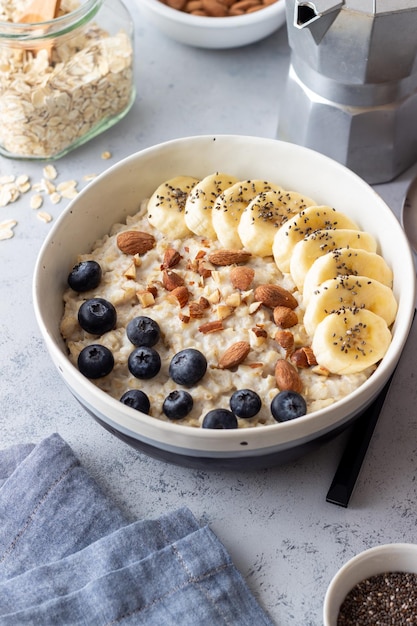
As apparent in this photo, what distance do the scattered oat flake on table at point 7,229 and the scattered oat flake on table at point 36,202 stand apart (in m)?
0.05

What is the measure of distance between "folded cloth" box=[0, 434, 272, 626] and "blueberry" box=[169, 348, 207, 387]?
20cm

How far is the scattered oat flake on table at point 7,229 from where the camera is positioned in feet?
5.36

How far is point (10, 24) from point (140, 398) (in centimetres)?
79

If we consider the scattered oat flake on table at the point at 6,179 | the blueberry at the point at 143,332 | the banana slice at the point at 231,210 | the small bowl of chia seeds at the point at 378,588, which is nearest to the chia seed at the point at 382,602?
the small bowl of chia seeds at the point at 378,588

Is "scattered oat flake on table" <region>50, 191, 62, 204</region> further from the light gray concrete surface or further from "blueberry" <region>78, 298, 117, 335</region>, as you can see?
"blueberry" <region>78, 298, 117, 335</region>

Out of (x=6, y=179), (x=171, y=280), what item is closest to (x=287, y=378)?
(x=171, y=280)

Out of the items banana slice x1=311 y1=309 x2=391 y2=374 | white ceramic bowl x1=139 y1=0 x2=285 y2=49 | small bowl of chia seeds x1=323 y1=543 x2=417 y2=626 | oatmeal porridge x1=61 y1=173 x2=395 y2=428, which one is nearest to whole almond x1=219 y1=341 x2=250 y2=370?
oatmeal porridge x1=61 y1=173 x2=395 y2=428

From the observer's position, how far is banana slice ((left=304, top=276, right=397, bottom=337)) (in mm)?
1269

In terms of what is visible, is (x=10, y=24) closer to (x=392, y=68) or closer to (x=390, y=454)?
(x=392, y=68)

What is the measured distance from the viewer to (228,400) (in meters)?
1.25

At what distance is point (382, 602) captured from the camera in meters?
1.14

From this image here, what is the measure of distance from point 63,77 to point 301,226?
61 centimetres

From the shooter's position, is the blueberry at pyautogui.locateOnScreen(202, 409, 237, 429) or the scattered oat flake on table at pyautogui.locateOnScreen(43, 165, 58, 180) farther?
the scattered oat flake on table at pyautogui.locateOnScreen(43, 165, 58, 180)

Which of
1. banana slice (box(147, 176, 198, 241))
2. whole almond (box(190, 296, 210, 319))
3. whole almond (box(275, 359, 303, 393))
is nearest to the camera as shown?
whole almond (box(275, 359, 303, 393))
